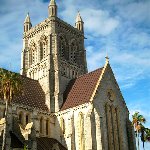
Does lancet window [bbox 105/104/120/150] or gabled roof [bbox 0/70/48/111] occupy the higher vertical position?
gabled roof [bbox 0/70/48/111]

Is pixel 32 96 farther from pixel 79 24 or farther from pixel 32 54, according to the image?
pixel 79 24

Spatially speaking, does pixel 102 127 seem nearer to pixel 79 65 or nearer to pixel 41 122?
pixel 41 122

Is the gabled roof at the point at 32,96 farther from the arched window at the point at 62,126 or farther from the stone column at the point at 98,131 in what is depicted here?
the stone column at the point at 98,131

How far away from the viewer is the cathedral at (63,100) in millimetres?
46438

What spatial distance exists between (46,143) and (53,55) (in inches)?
647

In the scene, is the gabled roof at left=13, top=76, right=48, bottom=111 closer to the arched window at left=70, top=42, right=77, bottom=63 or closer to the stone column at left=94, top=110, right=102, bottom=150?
the arched window at left=70, top=42, right=77, bottom=63

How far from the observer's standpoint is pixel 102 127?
1858 inches

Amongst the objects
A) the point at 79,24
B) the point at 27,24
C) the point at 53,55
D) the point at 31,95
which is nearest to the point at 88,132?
the point at 31,95

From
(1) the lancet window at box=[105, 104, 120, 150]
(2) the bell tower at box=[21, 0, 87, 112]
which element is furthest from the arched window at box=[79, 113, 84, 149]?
(2) the bell tower at box=[21, 0, 87, 112]

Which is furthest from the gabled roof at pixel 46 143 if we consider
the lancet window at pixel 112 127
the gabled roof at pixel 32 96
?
the lancet window at pixel 112 127

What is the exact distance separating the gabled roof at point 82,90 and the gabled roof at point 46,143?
18.1 ft

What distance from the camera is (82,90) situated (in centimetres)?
5253

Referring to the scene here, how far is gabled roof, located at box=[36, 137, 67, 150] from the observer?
46.0m

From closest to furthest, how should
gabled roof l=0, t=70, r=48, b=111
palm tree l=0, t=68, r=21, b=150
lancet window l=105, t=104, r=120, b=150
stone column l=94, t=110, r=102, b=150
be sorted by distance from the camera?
palm tree l=0, t=68, r=21, b=150 → stone column l=94, t=110, r=102, b=150 → lancet window l=105, t=104, r=120, b=150 → gabled roof l=0, t=70, r=48, b=111
